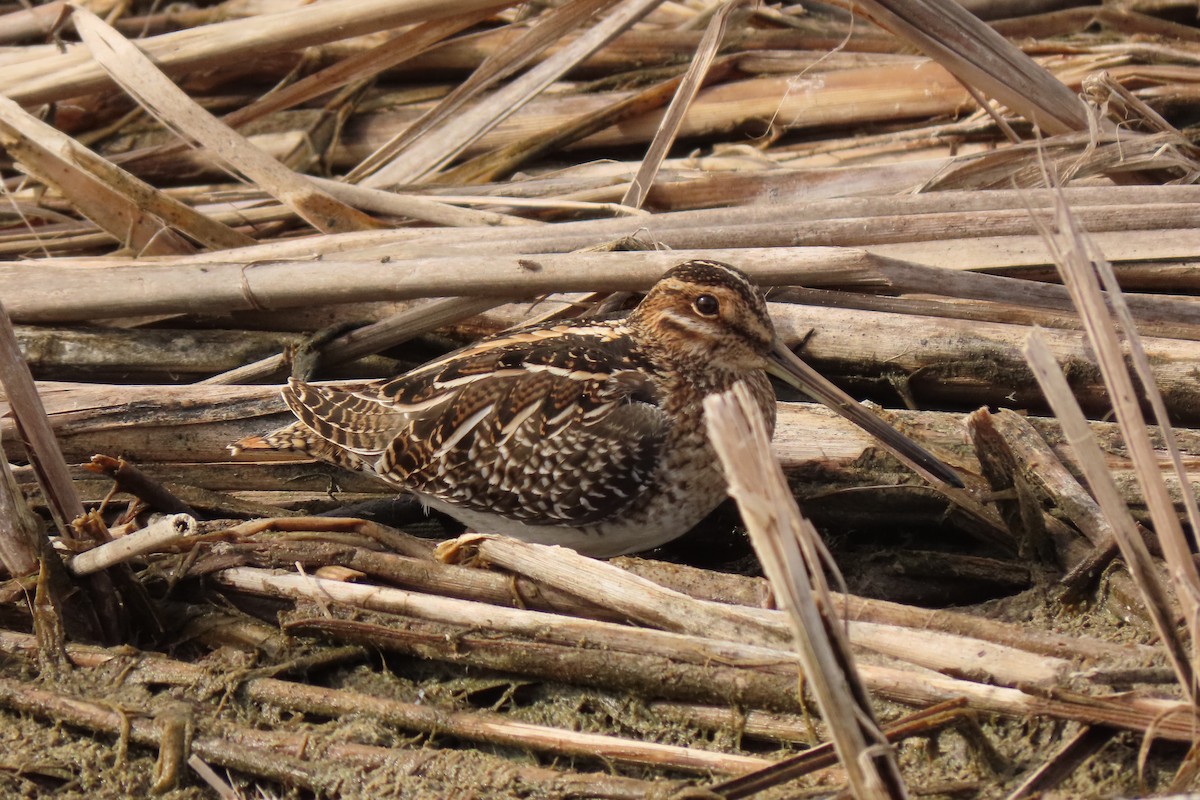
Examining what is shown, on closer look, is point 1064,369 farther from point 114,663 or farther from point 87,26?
point 87,26

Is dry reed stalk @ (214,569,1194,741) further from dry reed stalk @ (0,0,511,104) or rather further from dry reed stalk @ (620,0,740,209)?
dry reed stalk @ (0,0,511,104)

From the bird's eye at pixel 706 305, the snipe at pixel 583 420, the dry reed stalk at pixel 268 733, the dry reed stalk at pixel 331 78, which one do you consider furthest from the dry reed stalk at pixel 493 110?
the dry reed stalk at pixel 268 733

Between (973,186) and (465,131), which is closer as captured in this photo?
(973,186)

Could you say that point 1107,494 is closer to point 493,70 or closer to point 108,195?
point 493,70

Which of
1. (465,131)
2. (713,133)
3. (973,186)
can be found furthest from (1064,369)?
(465,131)

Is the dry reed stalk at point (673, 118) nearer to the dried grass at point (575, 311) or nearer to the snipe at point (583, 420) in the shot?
the dried grass at point (575, 311)

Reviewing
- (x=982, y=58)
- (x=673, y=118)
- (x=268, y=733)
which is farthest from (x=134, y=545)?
(x=982, y=58)
